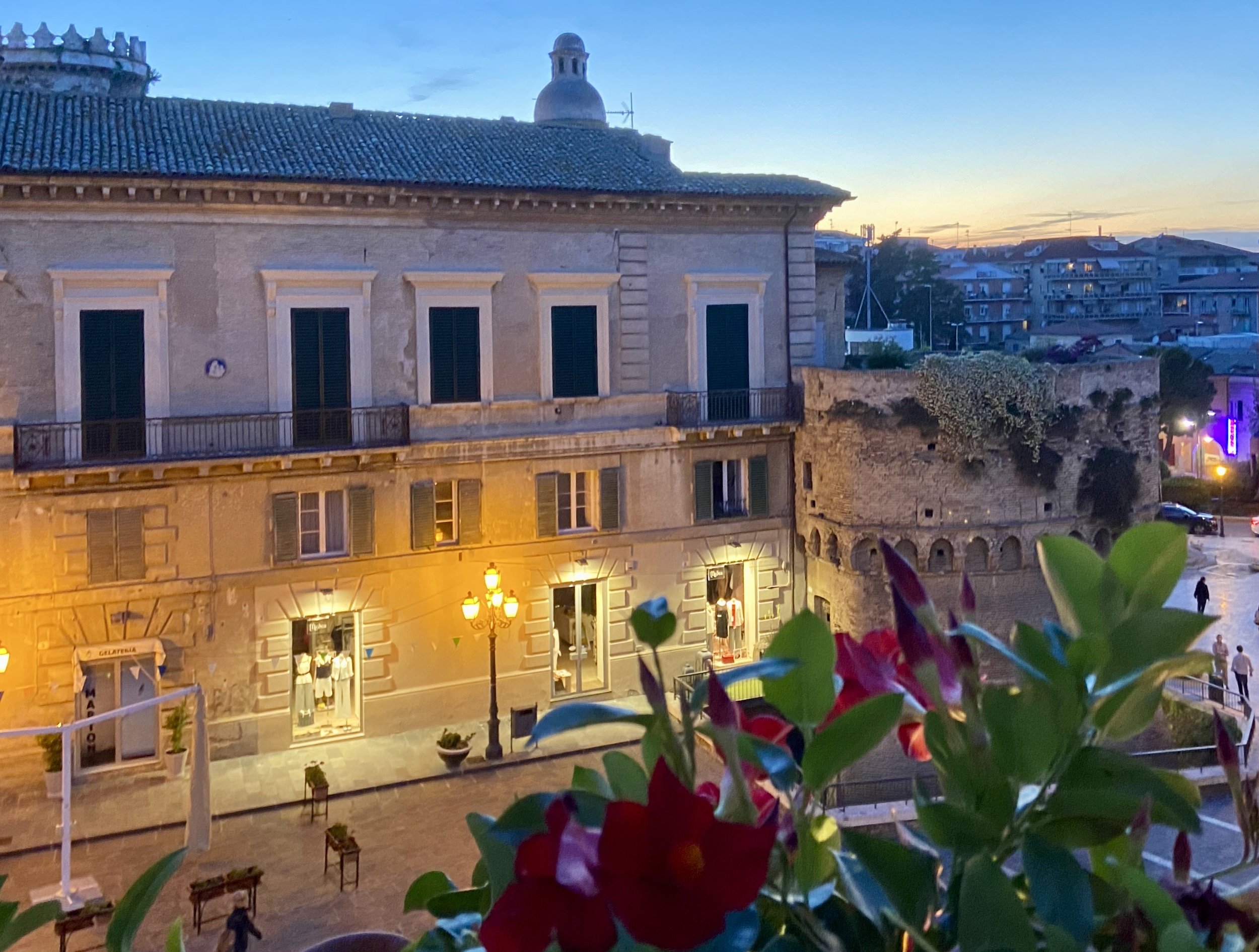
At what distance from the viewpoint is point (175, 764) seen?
20.7 metres

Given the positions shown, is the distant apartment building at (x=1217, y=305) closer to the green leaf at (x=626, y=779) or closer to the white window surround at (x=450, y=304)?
the white window surround at (x=450, y=304)

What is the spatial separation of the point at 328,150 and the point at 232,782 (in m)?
11.6

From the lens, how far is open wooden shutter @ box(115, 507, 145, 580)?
20469 mm

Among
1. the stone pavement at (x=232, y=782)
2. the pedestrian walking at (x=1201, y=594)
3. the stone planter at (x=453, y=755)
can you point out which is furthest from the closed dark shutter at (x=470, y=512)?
the pedestrian walking at (x=1201, y=594)

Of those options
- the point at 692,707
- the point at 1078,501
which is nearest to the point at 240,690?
the point at 1078,501

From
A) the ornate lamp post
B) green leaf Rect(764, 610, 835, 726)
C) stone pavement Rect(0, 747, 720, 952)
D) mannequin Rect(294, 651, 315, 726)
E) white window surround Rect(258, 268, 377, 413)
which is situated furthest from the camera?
mannequin Rect(294, 651, 315, 726)

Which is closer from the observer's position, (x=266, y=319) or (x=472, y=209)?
(x=266, y=319)

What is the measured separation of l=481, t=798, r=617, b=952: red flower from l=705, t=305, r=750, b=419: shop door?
2422 centimetres

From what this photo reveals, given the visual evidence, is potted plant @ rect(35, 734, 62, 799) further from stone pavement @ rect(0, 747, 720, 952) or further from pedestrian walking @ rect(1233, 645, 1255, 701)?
pedestrian walking @ rect(1233, 645, 1255, 701)

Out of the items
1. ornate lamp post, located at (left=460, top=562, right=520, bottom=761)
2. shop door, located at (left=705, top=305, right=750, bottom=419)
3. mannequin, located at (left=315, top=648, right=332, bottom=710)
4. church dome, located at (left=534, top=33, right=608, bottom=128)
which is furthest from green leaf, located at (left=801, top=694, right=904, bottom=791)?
church dome, located at (left=534, top=33, right=608, bottom=128)

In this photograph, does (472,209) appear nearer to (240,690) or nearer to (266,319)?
(266,319)

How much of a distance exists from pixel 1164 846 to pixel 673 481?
503 inches

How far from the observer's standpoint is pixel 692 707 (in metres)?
1.74

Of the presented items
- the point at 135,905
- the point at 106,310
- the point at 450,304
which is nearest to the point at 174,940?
the point at 135,905
